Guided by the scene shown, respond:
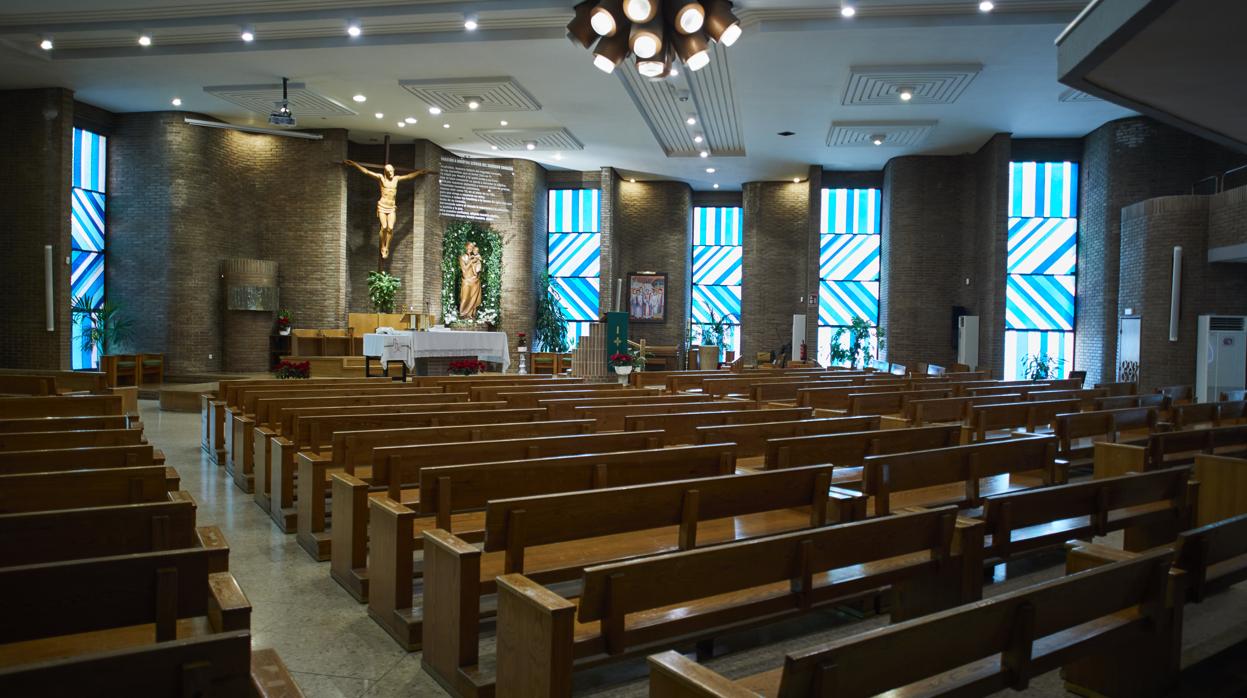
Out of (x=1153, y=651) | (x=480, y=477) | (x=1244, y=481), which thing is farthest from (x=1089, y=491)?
(x=480, y=477)

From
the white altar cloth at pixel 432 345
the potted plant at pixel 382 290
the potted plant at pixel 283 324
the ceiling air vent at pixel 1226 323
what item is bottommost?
the white altar cloth at pixel 432 345

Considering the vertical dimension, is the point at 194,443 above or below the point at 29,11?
below

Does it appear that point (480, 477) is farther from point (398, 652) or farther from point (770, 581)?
point (770, 581)

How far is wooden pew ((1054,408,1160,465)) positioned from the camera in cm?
526

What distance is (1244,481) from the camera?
3801 mm

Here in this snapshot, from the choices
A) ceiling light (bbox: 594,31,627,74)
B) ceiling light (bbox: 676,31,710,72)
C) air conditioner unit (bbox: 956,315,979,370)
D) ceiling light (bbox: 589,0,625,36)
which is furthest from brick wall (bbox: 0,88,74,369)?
air conditioner unit (bbox: 956,315,979,370)

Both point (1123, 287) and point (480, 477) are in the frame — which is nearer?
point (480, 477)

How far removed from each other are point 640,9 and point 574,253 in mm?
12088

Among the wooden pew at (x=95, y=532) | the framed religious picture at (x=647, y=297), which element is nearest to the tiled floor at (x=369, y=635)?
the wooden pew at (x=95, y=532)

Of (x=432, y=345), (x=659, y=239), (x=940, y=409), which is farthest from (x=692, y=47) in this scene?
(x=659, y=239)

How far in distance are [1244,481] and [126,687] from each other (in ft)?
15.0

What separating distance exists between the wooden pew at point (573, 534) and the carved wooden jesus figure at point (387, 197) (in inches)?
571

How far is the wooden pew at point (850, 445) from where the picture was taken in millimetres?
3957

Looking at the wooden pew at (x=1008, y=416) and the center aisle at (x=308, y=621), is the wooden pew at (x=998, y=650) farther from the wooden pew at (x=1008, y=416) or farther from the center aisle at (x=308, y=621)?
the wooden pew at (x=1008, y=416)
